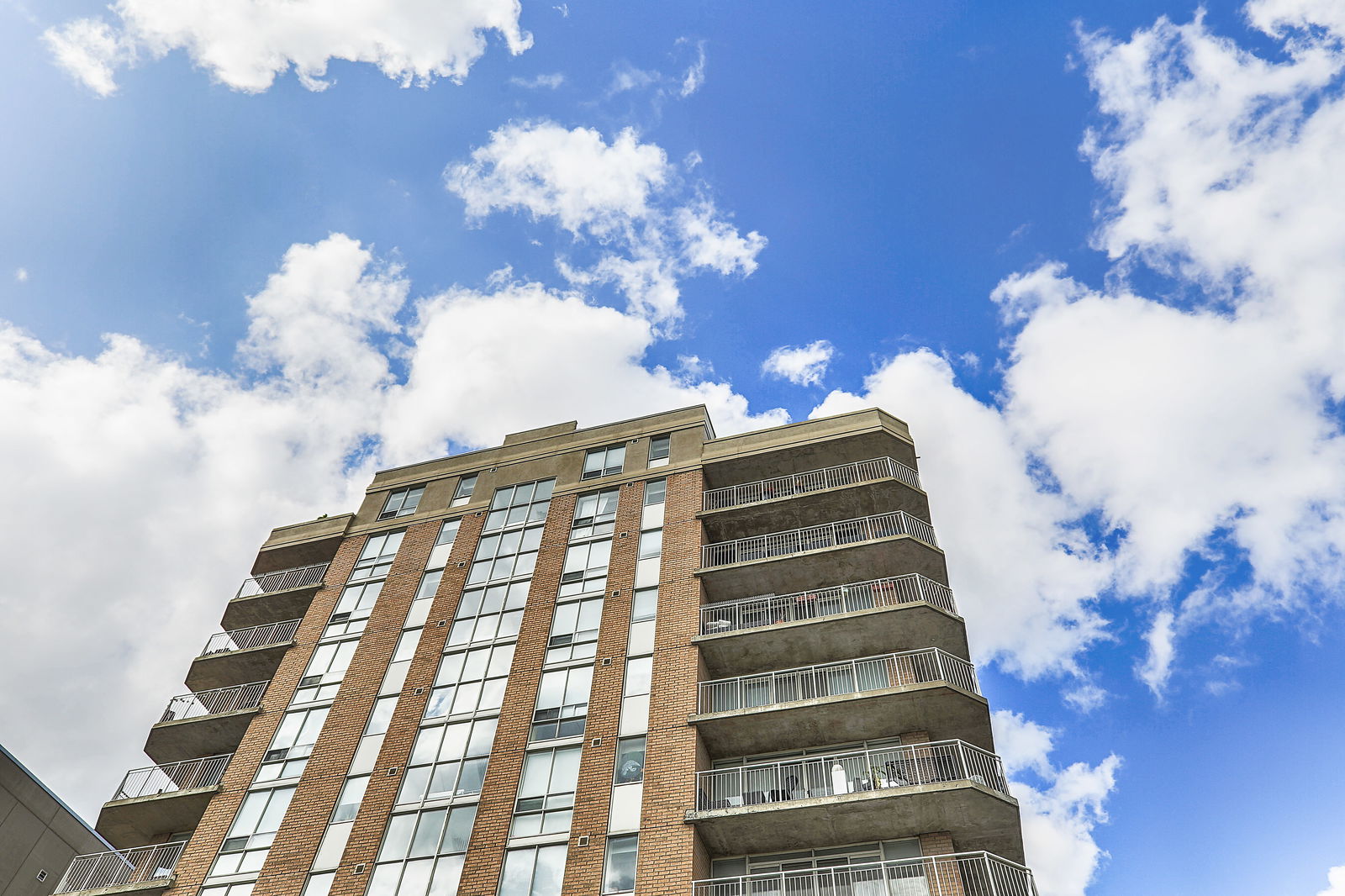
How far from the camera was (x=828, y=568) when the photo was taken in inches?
1008

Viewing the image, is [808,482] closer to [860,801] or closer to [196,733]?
[860,801]

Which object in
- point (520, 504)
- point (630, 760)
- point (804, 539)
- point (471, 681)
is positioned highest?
point (520, 504)

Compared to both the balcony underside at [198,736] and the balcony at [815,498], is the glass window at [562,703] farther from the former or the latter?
the balcony underside at [198,736]

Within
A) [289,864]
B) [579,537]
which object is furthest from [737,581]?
[289,864]

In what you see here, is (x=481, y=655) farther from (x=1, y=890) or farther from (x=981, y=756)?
(x=1, y=890)

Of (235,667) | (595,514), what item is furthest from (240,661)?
(595,514)

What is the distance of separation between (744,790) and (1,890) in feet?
73.1

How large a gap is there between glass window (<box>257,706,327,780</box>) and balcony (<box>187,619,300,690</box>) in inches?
129

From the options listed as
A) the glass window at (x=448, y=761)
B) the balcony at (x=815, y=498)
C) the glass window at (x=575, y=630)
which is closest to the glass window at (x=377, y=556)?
the glass window at (x=575, y=630)

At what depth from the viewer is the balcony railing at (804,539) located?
88.6ft

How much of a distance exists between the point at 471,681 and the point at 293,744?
5.42 m

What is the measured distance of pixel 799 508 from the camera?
27.7m

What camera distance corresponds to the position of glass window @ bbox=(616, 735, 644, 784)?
21.4 meters

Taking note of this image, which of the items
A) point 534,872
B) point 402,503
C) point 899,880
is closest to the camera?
point 899,880
